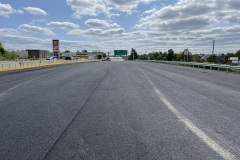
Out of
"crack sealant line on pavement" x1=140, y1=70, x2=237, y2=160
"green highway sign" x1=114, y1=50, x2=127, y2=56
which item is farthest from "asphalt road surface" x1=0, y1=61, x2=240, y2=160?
"green highway sign" x1=114, y1=50, x2=127, y2=56

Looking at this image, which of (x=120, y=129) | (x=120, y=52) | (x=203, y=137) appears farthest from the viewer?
(x=120, y=52)

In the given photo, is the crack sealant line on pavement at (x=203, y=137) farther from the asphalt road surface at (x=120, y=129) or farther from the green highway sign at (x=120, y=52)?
the green highway sign at (x=120, y=52)

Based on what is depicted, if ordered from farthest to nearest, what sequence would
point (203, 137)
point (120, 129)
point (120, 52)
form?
1. point (120, 52)
2. point (120, 129)
3. point (203, 137)

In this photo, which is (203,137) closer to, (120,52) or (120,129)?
(120,129)

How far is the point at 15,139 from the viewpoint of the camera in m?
5.01

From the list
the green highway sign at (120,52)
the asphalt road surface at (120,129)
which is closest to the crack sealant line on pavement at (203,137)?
the asphalt road surface at (120,129)

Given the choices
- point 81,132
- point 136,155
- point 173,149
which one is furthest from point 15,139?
point 173,149

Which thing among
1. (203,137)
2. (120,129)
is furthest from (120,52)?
(203,137)

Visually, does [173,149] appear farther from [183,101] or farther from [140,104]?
[183,101]

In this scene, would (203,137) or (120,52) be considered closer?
(203,137)

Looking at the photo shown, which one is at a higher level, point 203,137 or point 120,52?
point 120,52

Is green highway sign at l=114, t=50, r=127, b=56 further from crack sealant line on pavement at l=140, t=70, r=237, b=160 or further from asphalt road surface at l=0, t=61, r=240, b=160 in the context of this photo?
crack sealant line on pavement at l=140, t=70, r=237, b=160

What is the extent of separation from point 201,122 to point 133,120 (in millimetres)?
1600

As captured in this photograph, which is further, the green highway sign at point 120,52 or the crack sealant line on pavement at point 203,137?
the green highway sign at point 120,52
